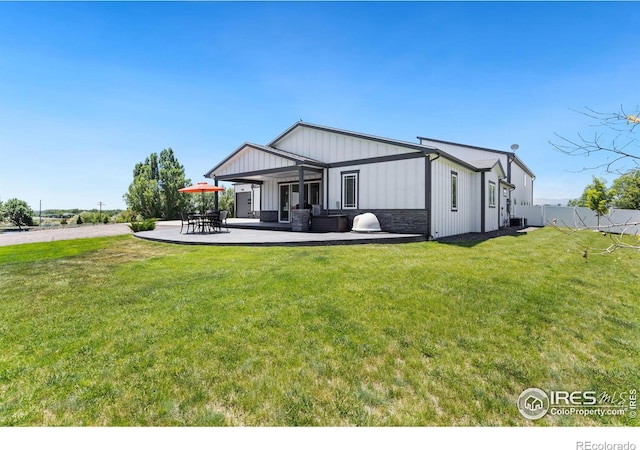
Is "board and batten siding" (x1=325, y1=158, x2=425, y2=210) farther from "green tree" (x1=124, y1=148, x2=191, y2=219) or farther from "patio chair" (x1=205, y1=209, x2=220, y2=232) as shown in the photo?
"green tree" (x1=124, y1=148, x2=191, y2=219)

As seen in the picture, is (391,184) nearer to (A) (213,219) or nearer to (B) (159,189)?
(A) (213,219)

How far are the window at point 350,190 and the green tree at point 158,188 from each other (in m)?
21.1

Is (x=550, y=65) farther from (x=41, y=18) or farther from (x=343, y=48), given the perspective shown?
(x=41, y=18)

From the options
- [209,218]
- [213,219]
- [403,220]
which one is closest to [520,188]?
[403,220]

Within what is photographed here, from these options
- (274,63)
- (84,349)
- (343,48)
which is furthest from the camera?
(274,63)

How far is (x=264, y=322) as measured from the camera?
3.41m

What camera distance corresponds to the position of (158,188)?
1104 inches

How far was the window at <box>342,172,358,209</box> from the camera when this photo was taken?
12680 millimetres

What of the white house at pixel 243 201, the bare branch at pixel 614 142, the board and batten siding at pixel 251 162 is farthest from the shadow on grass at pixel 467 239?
the white house at pixel 243 201

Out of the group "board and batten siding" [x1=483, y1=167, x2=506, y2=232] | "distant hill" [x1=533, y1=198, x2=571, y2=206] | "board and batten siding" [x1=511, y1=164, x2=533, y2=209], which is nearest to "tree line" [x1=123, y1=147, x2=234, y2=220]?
"board and batten siding" [x1=483, y1=167, x2=506, y2=232]

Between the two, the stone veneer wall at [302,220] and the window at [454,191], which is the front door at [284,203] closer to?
the stone veneer wall at [302,220]

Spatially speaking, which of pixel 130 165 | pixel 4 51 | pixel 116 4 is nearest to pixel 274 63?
Answer: pixel 116 4

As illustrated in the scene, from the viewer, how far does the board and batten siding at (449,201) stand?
440 inches
